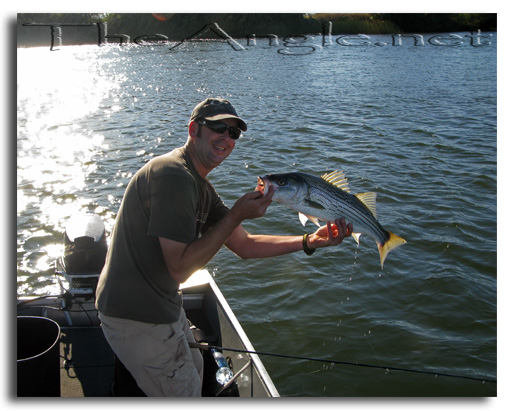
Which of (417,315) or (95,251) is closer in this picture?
(95,251)

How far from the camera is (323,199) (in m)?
3.55

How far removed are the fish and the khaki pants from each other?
3.64ft

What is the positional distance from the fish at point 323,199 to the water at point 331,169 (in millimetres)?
2859

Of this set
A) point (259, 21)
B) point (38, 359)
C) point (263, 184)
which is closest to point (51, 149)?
point (259, 21)

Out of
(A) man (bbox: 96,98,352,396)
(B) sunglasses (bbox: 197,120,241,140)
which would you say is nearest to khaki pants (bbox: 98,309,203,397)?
(A) man (bbox: 96,98,352,396)

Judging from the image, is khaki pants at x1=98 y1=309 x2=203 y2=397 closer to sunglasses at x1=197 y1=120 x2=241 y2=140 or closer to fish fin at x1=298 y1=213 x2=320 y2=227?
fish fin at x1=298 y1=213 x2=320 y2=227

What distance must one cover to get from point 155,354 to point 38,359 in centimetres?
106

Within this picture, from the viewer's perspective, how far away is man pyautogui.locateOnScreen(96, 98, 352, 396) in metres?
2.94

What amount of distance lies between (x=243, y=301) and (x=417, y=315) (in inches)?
94.7

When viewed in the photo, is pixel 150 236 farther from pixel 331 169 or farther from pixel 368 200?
pixel 331 169

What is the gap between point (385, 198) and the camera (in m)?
9.80

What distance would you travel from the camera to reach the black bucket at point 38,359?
3719 millimetres
